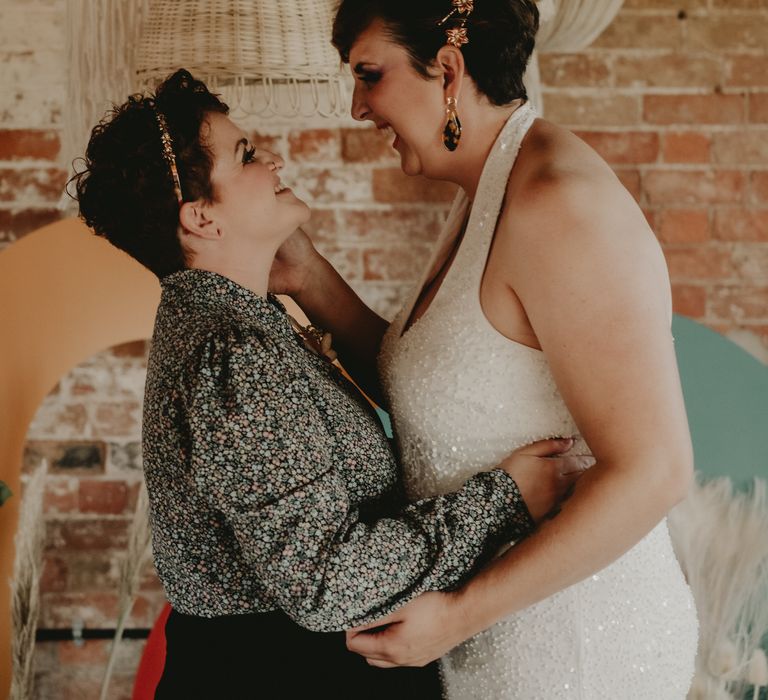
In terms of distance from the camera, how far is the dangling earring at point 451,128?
1234mm

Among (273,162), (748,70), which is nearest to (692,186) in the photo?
(748,70)

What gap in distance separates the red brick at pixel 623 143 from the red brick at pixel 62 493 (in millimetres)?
1576

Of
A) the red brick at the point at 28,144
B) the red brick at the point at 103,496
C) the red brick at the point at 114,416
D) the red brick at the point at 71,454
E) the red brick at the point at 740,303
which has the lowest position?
the red brick at the point at 103,496

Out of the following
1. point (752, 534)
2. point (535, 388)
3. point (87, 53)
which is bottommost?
point (752, 534)

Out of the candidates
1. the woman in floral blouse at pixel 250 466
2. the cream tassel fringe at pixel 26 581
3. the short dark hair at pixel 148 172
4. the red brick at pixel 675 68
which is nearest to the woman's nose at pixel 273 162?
the woman in floral blouse at pixel 250 466

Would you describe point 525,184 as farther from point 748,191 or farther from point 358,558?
point 748,191

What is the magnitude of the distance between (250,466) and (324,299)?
643 millimetres

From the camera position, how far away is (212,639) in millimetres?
1154

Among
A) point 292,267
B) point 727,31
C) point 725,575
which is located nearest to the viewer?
point 292,267

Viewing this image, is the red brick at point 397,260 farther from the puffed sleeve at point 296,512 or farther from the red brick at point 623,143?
the puffed sleeve at point 296,512

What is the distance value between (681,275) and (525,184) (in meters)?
1.27

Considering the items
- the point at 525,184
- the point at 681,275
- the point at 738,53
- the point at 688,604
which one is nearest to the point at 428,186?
the point at 681,275

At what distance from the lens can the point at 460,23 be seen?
1.17m

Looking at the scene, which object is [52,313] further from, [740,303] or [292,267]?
[740,303]
